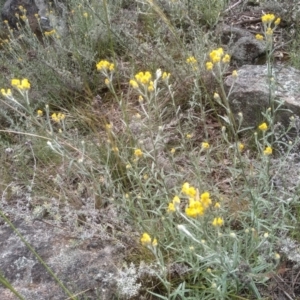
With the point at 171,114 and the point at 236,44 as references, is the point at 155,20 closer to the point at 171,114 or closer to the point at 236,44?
the point at 236,44

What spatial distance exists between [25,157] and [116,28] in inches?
50.4

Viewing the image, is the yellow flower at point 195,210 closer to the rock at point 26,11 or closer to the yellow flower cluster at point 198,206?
the yellow flower cluster at point 198,206

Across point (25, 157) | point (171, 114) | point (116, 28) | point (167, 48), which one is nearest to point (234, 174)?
point (171, 114)

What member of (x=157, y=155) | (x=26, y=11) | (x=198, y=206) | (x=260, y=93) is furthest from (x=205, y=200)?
(x=26, y=11)

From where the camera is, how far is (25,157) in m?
2.59

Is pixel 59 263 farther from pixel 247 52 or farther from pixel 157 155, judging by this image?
pixel 247 52

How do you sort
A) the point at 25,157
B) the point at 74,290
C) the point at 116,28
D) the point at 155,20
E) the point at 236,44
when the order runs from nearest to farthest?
1. the point at 74,290
2. the point at 25,157
3. the point at 236,44
4. the point at 116,28
5. the point at 155,20

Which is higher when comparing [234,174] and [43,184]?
[234,174]

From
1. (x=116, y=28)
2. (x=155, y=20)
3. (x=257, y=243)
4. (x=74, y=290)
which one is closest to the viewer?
(x=257, y=243)

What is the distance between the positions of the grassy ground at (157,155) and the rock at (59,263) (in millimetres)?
81

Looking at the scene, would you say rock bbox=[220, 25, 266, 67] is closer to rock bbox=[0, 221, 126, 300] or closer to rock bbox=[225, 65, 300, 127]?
rock bbox=[225, 65, 300, 127]

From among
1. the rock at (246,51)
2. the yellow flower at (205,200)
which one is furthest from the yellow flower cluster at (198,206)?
the rock at (246,51)

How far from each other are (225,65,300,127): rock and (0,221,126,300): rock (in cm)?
107

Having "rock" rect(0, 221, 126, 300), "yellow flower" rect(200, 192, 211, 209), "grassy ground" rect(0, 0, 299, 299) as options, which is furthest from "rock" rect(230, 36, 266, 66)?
"yellow flower" rect(200, 192, 211, 209)
